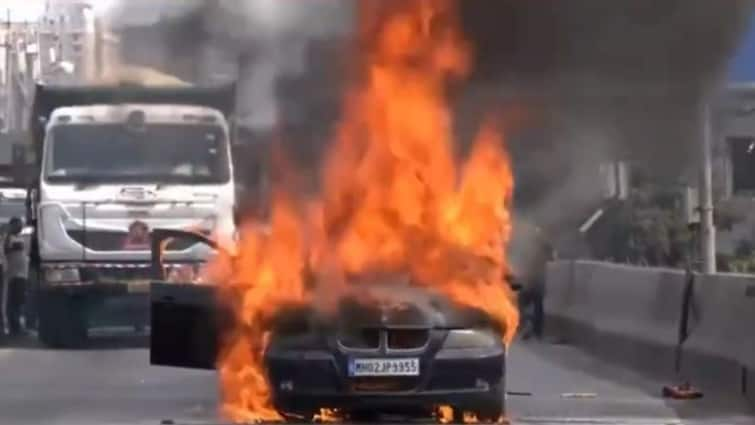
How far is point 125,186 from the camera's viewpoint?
23.7 m

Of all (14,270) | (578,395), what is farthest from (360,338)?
(14,270)

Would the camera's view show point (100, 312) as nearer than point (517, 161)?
No

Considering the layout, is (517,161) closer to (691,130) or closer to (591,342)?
(691,130)

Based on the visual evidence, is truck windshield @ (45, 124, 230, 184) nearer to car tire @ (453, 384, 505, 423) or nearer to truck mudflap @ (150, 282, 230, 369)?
truck mudflap @ (150, 282, 230, 369)

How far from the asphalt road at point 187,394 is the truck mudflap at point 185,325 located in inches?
18.6

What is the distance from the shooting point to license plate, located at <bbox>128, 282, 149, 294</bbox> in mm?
23906

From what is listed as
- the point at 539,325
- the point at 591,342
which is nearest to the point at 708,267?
the point at 591,342

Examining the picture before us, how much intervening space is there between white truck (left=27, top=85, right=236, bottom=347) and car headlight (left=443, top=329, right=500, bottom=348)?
993cm

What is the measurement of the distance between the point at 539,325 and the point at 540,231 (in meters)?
1.44

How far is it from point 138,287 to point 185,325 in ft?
31.4

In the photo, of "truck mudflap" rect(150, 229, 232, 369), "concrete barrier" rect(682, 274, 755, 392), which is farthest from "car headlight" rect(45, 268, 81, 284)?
"truck mudflap" rect(150, 229, 232, 369)

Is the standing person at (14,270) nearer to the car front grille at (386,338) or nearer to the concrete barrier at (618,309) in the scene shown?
the concrete barrier at (618,309)

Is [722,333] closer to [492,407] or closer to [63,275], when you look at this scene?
[492,407]

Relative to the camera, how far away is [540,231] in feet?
90.1
